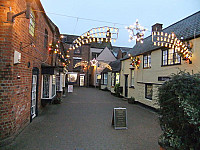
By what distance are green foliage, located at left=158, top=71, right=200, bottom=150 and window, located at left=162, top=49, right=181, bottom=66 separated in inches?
239

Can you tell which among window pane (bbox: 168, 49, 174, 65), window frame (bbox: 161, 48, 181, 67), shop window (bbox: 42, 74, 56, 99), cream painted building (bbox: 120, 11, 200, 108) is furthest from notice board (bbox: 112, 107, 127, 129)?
window pane (bbox: 168, 49, 174, 65)

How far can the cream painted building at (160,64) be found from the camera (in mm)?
7863

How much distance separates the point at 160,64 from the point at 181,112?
7735 mm

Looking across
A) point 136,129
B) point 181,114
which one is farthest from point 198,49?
point 181,114

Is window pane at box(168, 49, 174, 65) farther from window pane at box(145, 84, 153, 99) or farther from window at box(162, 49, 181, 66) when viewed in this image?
window pane at box(145, 84, 153, 99)

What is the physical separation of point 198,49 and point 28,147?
8.53 metres

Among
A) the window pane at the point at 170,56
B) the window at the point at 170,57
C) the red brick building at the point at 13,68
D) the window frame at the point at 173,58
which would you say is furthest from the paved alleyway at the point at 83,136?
the window pane at the point at 170,56

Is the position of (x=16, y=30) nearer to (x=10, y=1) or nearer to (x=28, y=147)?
(x=10, y=1)

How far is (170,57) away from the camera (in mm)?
9656

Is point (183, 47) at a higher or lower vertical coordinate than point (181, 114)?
higher

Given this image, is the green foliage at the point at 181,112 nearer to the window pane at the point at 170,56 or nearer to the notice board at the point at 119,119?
the notice board at the point at 119,119

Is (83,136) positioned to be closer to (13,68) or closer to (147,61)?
(13,68)

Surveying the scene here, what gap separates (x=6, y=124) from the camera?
14.8 feet

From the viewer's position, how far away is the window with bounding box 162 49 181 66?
9.06m
